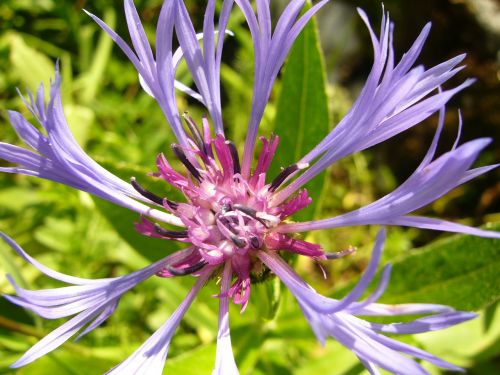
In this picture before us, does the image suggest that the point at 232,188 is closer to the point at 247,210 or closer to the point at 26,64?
the point at 247,210

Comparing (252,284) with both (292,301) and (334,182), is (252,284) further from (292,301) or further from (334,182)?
(334,182)

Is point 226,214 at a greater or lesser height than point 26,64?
lesser

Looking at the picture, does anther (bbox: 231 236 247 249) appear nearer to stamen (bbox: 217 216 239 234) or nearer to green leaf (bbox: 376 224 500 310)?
stamen (bbox: 217 216 239 234)

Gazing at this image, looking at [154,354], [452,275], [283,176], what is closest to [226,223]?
[283,176]

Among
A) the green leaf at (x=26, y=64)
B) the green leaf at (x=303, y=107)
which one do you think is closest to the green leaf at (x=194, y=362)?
the green leaf at (x=303, y=107)

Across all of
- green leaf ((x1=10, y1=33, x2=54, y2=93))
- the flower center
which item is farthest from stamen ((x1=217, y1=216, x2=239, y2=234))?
green leaf ((x1=10, y1=33, x2=54, y2=93))

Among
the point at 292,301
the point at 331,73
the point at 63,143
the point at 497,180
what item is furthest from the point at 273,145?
the point at 331,73
